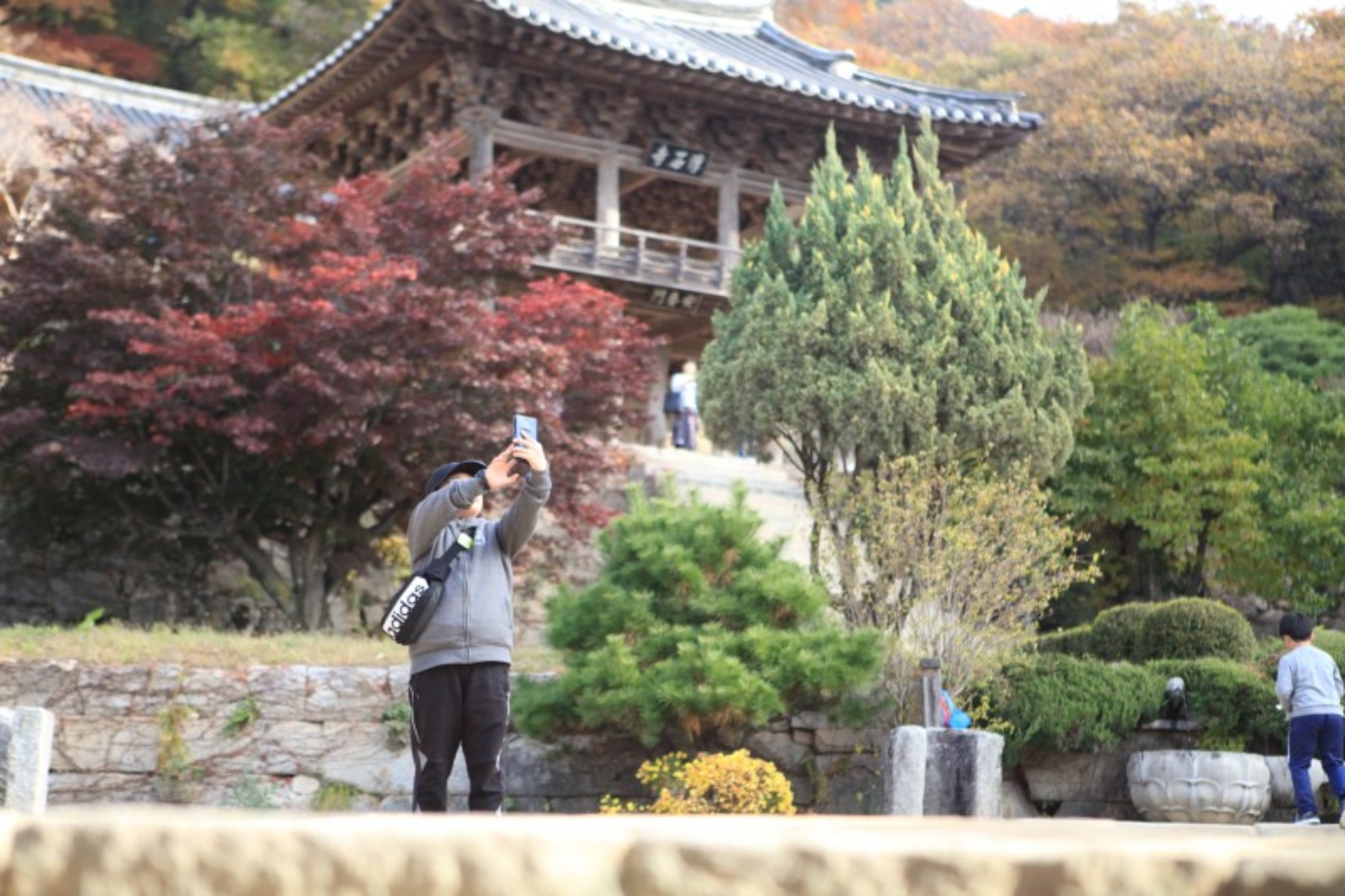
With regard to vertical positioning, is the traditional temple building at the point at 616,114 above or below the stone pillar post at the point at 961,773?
above

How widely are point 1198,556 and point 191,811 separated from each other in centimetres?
1513

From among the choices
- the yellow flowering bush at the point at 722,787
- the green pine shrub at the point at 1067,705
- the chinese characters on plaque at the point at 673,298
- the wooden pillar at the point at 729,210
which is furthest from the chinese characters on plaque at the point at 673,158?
the yellow flowering bush at the point at 722,787

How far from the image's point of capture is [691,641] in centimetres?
881

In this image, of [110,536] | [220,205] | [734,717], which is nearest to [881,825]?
[734,717]

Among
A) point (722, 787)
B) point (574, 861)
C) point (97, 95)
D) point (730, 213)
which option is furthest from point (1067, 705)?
point (97, 95)

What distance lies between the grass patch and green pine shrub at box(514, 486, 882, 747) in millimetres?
1031

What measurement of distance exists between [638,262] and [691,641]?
11.3m

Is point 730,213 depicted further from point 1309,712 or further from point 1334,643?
point 1309,712

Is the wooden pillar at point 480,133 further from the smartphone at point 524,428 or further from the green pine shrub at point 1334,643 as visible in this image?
the smartphone at point 524,428

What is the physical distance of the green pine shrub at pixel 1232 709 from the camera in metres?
10.0

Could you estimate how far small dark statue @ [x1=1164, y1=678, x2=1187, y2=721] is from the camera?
33.2ft

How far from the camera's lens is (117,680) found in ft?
30.8

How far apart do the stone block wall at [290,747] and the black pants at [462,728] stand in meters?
3.66

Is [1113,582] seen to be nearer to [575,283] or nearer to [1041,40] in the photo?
[575,283]
